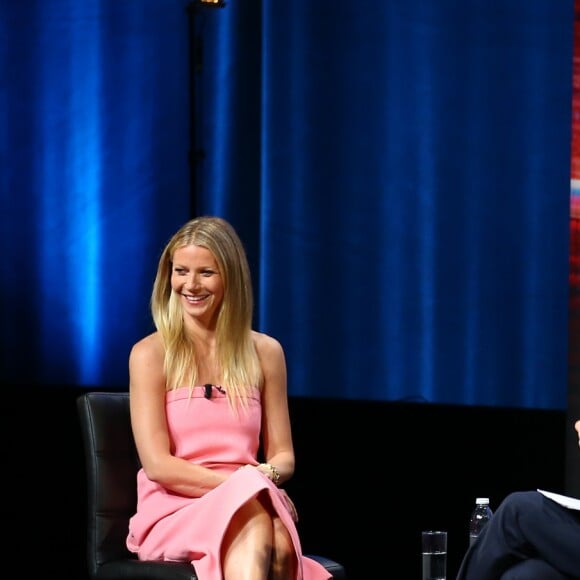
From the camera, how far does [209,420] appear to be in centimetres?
337

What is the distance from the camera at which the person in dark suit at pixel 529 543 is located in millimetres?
3002

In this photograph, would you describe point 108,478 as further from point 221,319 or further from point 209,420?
point 221,319

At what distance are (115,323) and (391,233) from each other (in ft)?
4.62

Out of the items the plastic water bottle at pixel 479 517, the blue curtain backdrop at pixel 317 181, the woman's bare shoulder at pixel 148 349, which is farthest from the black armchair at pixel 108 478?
the blue curtain backdrop at pixel 317 181

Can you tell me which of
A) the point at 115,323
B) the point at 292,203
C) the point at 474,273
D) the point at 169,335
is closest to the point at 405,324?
the point at 474,273

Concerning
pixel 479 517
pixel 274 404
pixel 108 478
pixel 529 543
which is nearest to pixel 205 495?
pixel 108 478

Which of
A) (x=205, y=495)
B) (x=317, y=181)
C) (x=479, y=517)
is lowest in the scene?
(x=479, y=517)

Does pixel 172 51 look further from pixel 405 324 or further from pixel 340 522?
pixel 340 522

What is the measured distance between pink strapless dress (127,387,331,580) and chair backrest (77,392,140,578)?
4cm

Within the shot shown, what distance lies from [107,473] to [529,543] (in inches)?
46.7

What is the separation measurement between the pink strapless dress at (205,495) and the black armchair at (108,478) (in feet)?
0.15

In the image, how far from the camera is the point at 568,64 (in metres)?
5.45

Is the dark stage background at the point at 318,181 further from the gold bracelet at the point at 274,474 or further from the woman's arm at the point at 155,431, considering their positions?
the gold bracelet at the point at 274,474

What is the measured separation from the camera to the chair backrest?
330 centimetres
